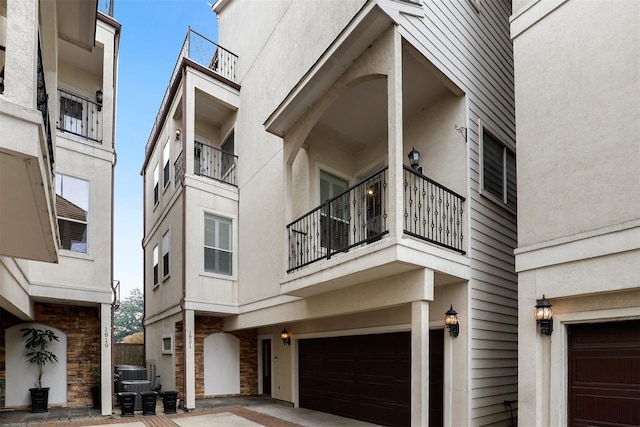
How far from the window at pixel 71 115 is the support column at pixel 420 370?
9123 millimetres

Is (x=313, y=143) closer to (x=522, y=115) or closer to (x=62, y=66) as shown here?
(x=522, y=115)

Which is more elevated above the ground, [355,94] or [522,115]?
[355,94]

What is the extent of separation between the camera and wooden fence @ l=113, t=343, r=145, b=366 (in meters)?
16.2

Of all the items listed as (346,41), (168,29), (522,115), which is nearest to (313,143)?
(346,41)

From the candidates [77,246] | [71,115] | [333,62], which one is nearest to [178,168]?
[71,115]

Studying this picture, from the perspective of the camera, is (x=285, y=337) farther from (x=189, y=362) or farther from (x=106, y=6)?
(x=106, y=6)

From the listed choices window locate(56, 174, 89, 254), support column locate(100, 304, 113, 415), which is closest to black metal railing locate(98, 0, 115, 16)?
window locate(56, 174, 89, 254)

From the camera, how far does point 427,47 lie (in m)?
6.91

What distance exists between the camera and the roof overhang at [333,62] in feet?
20.9

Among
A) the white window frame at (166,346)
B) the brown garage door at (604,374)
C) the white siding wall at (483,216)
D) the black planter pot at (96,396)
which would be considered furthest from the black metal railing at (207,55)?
the brown garage door at (604,374)

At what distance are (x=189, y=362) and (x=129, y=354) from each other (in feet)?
23.4

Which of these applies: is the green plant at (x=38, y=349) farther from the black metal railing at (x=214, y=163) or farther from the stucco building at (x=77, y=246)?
the black metal railing at (x=214, y=163)

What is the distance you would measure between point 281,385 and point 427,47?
937cm

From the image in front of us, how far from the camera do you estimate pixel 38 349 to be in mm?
9883
